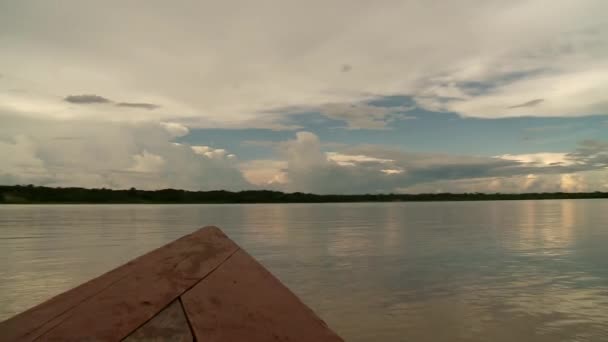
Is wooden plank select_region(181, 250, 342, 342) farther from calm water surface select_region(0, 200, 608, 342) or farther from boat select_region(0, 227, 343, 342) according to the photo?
calm water surface select_region(0, 200, 608, 342)

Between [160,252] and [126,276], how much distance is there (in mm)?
559

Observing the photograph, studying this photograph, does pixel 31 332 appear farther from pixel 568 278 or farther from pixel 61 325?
pixel 568 278

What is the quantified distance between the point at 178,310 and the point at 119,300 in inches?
18.3

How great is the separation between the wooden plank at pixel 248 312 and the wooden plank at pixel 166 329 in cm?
4

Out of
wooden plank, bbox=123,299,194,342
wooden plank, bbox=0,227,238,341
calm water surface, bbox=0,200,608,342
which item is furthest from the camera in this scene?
calm water surface, bbox=0,200,608,342

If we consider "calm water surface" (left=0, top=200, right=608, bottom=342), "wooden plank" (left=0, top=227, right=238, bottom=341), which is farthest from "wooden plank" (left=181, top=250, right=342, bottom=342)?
"calm water surface" (left=0, top=200, right=608, bottom=342)

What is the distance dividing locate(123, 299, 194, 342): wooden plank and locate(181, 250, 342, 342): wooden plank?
45mm

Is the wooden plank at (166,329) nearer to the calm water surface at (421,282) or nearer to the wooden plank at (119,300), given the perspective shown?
the wooden plank at (119,300)

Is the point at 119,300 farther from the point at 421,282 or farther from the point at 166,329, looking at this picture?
the point at 421,282

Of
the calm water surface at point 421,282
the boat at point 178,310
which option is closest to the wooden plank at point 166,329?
the boat at point 178,310

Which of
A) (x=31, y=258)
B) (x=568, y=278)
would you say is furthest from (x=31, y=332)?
(x=31, y=258)

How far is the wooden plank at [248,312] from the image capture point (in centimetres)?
233

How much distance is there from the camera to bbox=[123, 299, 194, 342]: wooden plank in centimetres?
230

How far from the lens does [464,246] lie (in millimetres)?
25984
